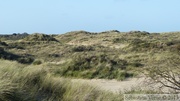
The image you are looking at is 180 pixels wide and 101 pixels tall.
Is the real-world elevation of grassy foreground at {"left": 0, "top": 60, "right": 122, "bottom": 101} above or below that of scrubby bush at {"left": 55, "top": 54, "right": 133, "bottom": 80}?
above

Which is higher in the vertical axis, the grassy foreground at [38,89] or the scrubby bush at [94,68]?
the grassy foreground at [38,89]

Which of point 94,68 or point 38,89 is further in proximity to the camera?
point 94,68

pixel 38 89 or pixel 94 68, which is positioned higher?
pixel 38 89

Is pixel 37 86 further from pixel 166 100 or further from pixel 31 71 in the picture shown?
pixel 166 100

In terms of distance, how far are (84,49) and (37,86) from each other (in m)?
27.8

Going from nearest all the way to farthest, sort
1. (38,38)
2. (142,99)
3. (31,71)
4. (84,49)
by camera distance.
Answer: (142,99) → (31,71) → (84,49) → (38,38)

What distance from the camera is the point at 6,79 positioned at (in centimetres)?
620

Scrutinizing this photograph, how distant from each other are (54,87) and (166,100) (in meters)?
2.20

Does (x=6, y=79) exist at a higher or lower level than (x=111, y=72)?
higher

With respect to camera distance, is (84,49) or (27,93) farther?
(84,49)

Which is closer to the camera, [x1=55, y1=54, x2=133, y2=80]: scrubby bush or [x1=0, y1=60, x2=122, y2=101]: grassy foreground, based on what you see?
[x1=0, y1=60, x2=122, y2=101]: grassy foreground

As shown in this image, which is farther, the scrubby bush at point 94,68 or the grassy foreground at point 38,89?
the scrubby bush at point 94,68

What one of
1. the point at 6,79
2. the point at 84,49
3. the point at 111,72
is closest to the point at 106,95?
the point at 6,79

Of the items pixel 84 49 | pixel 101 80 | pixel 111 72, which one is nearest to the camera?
pixel 101 80
